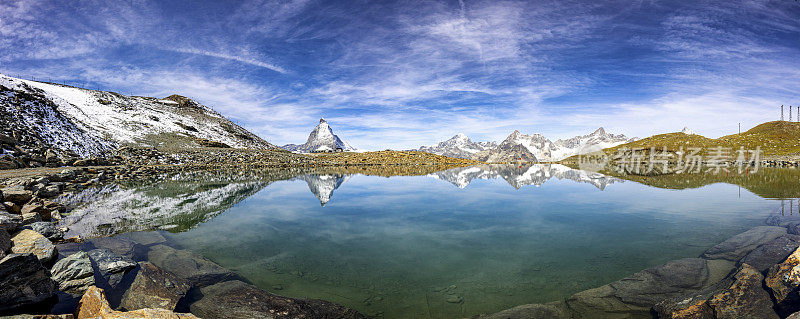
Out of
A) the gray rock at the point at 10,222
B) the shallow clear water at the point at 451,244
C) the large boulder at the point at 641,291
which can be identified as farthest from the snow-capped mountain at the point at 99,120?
the large boulder at the point at 641,291

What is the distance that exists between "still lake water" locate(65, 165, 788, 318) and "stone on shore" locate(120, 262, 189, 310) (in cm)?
166

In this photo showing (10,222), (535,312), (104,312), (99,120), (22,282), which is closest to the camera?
(104,312)

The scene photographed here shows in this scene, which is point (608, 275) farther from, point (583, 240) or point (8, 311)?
point (8, 311)

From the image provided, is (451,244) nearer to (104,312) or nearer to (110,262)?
(104,312)

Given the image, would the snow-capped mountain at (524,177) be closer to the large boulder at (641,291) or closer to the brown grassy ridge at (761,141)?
the large boulder at (641,291)

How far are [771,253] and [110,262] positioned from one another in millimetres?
19693

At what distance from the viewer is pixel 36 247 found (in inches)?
339

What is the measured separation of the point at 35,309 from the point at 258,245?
5396 mm

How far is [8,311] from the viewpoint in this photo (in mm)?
6090

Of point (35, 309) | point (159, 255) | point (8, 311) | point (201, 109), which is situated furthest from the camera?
point (201, 109)

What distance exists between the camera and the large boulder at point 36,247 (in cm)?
831

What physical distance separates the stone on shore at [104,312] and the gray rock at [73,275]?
169 cm

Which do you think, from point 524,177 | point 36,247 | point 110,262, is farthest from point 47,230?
point 524,177

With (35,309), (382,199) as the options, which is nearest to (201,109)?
(382,199)
